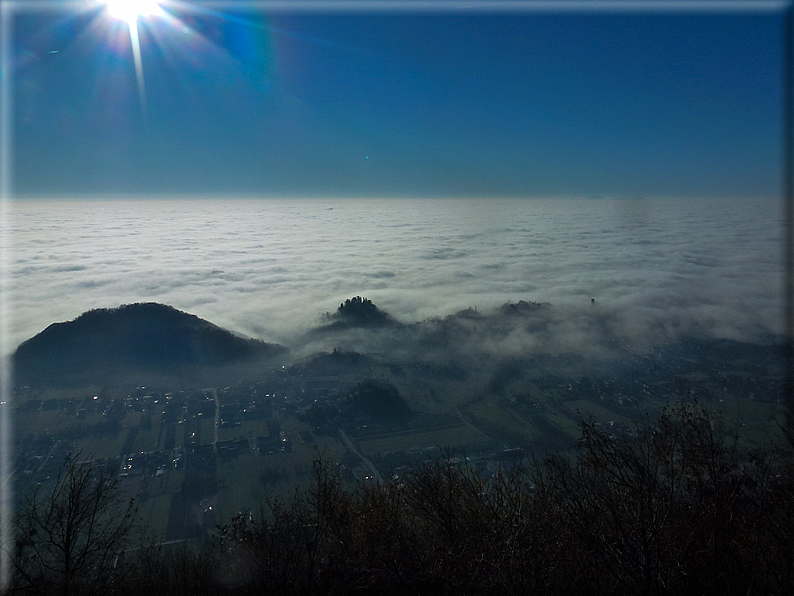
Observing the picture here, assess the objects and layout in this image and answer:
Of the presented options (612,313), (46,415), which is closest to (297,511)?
(46,415)

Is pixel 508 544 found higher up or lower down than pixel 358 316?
higher up

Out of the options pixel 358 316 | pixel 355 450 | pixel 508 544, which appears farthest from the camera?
pixel 358 316

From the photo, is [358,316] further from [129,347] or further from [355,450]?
[355,450]

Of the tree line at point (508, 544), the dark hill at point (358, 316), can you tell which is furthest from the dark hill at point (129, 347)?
the tree line at point (508, 544)

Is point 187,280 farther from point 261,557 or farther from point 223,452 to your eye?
point 261,557

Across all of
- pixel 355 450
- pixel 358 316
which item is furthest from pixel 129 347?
pixel 355 450

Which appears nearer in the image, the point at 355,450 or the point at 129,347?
the point at 355,450

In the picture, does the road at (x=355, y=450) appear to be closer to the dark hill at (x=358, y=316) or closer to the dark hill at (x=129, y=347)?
the dark hill at (x=129, y=347)

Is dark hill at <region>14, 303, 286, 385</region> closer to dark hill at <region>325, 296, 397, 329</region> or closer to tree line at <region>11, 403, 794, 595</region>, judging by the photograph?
dark hill at <region>325, 296, 397, 329</region>
